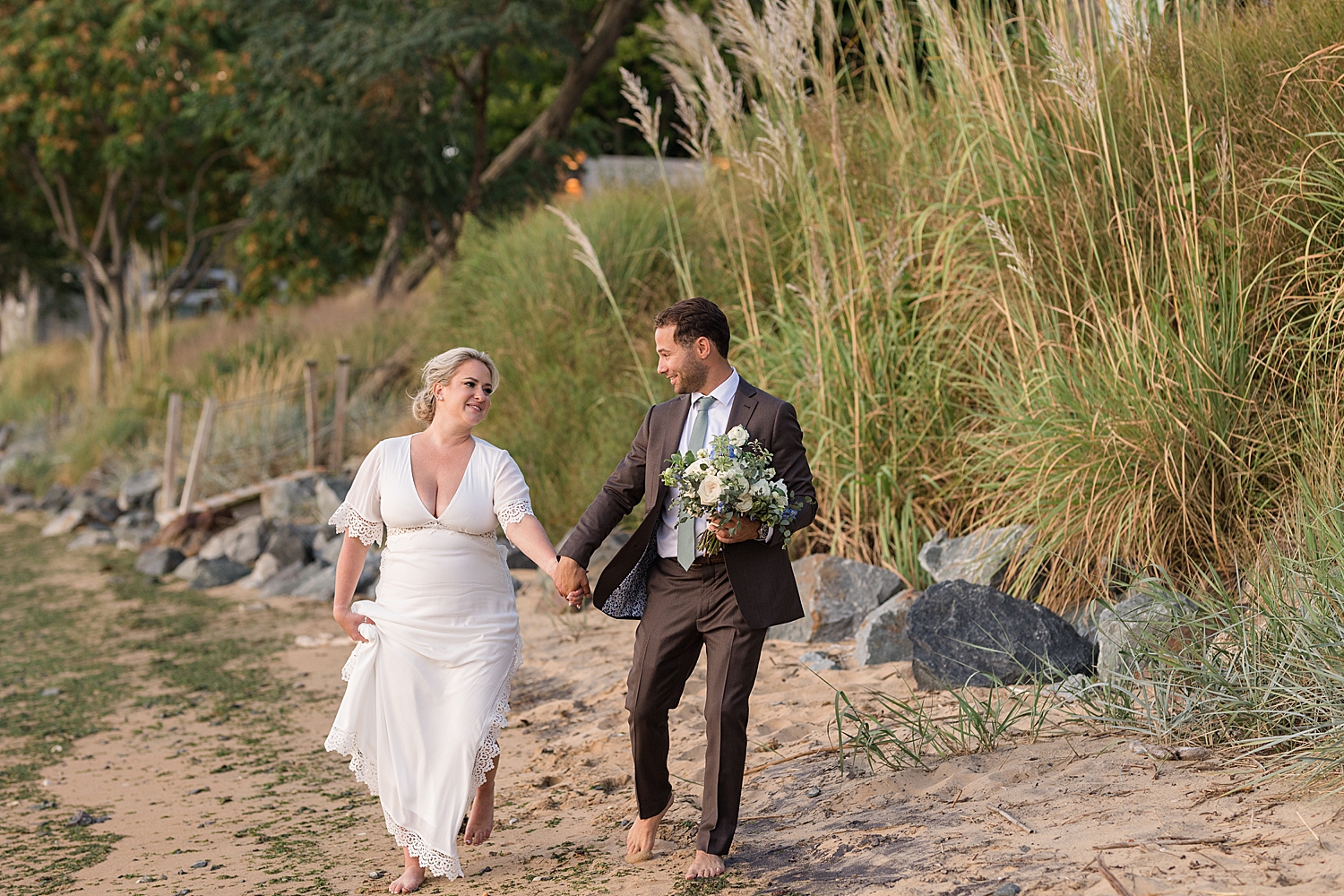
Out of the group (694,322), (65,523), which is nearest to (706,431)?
(694,322)

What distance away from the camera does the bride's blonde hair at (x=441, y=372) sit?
14.7 feet

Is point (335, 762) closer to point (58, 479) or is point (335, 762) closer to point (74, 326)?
point (58, 479)

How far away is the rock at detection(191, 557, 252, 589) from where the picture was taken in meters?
11.3

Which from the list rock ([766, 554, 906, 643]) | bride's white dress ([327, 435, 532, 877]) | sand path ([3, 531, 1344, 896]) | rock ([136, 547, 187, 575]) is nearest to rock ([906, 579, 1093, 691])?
sand path ([3, 531, 1344, 896])

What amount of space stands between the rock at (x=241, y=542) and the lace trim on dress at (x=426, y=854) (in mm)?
8117

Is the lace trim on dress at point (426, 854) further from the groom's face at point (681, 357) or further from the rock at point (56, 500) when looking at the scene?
the rock at point (56, 500)

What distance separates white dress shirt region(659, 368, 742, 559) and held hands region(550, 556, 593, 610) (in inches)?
12.0

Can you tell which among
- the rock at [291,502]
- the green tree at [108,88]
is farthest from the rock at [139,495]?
the green tree at [108,88]

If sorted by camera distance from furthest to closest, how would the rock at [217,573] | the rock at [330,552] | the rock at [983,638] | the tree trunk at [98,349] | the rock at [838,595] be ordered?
1. the tree trunk at [98,349]
2. the rock at [217,573]
3. the rock at [330,552]
4. the rock at [838,595]
5. the rock at [983,638]

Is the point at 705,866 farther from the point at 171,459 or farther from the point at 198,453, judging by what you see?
the point at 171,459

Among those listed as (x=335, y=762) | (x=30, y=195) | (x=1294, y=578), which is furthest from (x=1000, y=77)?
(x=30, y=195)

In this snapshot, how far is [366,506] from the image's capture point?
448cm

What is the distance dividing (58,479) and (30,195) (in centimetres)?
741

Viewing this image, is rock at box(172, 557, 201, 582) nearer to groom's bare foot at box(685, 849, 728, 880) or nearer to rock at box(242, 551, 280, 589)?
rock at box(242, 551, 280, 589)
